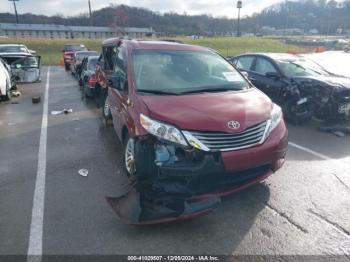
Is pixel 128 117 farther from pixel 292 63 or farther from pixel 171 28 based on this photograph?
pixel 171 28

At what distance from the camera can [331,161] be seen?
4945mm

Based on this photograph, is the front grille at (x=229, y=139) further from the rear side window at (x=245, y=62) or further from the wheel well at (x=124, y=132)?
the rear side window at (x=245, y=62)

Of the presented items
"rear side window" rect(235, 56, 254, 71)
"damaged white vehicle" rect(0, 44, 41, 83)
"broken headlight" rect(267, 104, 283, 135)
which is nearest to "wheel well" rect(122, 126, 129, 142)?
"broken headlight" rect(267, 104, 283, 135)

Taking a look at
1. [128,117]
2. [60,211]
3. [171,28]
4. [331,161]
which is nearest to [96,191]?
[60,211]

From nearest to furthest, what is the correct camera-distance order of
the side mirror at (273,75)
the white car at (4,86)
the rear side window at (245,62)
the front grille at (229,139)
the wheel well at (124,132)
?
the front grille at (229,139) < the wheel well at (124,132) < the side mirror at (273,75) < the rear side window at (245,62) < the white car at (4,86)

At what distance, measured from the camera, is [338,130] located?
6.41m

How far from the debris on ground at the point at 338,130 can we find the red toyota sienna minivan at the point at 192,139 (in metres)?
3.12

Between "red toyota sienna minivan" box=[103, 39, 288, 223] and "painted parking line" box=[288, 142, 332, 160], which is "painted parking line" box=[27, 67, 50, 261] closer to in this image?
"red toyota sienna minivan" box=[103, 39, 288, 223]

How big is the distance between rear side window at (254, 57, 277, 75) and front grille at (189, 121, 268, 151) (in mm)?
4760

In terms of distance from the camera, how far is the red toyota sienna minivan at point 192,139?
10.1 feet

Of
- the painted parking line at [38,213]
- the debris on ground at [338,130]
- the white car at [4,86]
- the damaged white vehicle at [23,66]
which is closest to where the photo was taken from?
the painted parking line at [38,213]

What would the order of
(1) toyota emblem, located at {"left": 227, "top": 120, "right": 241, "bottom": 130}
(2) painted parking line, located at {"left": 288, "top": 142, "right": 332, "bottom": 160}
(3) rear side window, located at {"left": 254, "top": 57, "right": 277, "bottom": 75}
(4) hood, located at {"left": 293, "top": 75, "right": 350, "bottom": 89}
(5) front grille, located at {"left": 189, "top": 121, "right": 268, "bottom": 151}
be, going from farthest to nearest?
(3) rear side window, located at {"left": 254, "top": 57, "right": 277, "bottom": 75} < (4) hood, located at {"left": 293, "top": 75, "right": 350, "bottom": 89} < (2) painted parking line, located at {"left": 288, "top": 142, "right": 332, "bottom": 160} < (1) toyota emblem, located at {"left": 227, "top": 120, "right": 241, "bottom": 130} < (5) front grille, located at {"left": 189, "top": 121, "right": 268, "bottom": 151}

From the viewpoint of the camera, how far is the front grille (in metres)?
3.14

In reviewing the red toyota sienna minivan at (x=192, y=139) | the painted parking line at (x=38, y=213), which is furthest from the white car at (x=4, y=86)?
the red toyota sienna minivan at (x=192, y=139)
